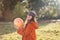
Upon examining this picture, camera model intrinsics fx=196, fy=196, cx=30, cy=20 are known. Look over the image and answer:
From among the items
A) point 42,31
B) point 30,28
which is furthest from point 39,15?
point 30,28

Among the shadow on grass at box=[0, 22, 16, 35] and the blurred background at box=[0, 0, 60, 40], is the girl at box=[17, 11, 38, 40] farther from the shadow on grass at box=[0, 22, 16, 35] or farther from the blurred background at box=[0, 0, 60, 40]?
the shadow on grass at box=[0, 22, 16, 35]

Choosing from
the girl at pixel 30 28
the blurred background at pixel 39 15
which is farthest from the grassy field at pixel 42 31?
the girl at pixel 30 28

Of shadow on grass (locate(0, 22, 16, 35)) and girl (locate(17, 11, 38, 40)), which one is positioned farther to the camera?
shadow on grass (locate(0, 22, 16, 35))

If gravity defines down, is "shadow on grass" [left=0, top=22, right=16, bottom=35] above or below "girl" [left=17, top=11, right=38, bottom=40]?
above

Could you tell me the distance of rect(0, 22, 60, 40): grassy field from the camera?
2.53 meters

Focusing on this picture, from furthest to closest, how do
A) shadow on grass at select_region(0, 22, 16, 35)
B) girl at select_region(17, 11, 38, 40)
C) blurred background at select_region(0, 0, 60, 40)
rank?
shadow on grass at select_region(0, 22, 16, 35)
blurred background at select_region(0, 0, 60, 40)
girl at select_region(17, 11, 38, 40)

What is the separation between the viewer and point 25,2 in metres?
2.53

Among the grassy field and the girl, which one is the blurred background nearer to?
the grassy field

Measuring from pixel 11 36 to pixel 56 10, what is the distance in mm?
679

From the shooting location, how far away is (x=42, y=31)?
260cm

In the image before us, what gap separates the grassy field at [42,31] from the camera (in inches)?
99.7

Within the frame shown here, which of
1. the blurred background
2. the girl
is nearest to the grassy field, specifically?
the blurred background

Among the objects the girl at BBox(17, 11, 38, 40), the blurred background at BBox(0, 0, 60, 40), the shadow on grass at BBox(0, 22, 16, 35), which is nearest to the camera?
the girl at BBox(17, 11, 38, 40)

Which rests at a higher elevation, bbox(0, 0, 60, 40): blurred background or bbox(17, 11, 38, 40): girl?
bbox(0, 0, 60, 40): blurred background
